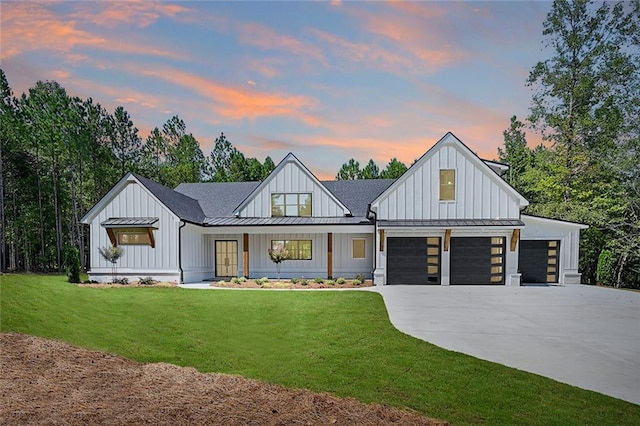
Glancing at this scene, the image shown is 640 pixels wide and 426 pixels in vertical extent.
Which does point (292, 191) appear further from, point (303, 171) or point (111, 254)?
point (111, 254)

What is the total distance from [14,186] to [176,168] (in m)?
13.5

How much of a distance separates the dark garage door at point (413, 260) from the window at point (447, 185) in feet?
6.76

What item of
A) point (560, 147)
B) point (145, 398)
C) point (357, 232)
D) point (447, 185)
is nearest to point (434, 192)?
point (447, 185)

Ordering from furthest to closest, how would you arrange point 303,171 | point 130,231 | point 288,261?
1. point 288,261
2. point 303,171
3. point 130,231

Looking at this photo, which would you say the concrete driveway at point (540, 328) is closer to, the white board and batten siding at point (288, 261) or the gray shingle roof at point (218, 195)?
the white board and batten siding at point (288, 261)

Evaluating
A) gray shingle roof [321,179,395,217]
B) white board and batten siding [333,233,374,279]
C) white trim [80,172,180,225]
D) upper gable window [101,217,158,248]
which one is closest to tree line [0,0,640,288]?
white trim [80,172,180,225]

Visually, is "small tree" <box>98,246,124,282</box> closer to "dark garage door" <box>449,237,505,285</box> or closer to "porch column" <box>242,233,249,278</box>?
"porch column" <box>242,233,249,278</box>

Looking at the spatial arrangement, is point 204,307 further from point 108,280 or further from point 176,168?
point 176,168

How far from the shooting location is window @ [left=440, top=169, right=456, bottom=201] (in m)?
16.9

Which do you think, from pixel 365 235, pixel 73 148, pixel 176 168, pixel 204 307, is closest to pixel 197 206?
pixel 365 235

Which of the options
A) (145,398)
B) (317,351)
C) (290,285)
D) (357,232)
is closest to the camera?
(145,398)

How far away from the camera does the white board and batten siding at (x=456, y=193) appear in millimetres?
16734

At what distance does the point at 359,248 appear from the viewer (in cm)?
1905

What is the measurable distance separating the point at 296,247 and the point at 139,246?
7.92m
